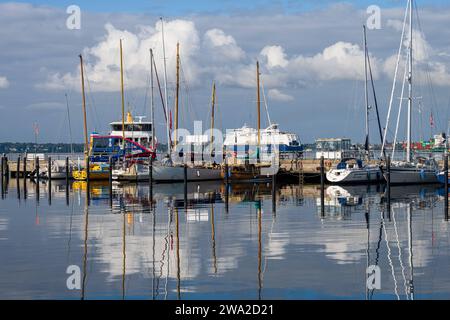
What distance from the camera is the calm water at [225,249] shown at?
18984 millimetres

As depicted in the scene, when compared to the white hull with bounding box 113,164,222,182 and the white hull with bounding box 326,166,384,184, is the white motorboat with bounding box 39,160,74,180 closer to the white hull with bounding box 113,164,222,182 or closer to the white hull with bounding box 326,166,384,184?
the white hull with bounding box 113,164,222,182

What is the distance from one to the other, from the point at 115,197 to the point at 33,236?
777 inches

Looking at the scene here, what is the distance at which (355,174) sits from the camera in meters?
60.1

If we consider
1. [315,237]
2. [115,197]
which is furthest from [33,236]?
[115,197]

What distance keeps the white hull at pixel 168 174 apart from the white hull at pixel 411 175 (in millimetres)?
14469

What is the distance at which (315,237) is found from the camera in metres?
27.9

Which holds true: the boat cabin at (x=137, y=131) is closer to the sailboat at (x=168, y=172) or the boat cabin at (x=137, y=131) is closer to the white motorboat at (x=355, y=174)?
the sailboat at (x=168, y=172)

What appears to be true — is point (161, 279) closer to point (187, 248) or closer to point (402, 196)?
point (187, 248)

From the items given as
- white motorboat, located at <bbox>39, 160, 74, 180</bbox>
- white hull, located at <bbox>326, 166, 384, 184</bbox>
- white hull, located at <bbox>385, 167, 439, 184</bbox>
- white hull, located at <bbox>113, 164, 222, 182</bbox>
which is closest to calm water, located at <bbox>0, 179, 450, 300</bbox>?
white hull, located at <bbox>385, 167, 439, 184</bbox>

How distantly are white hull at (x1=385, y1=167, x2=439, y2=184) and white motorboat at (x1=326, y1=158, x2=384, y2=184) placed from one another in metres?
2.38

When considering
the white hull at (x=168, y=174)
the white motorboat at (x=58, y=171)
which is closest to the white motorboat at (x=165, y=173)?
the white hull at (x=168, y=174)

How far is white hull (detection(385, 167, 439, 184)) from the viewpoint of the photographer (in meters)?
58.8

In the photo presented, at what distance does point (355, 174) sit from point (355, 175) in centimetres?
7

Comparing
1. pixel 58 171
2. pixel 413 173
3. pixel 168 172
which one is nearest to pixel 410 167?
pixel 413 173
